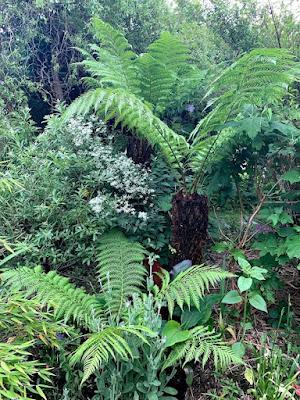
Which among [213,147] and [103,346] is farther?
[213,147]

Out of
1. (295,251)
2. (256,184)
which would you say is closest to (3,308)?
(295,251)

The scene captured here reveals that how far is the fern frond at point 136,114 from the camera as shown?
6.38 feet

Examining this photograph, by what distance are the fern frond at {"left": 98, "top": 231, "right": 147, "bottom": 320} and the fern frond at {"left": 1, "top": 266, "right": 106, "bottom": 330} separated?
0.09m

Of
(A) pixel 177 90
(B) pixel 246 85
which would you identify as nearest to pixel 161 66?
(A) pixel 177 90

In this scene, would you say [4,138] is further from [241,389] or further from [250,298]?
[241,389]

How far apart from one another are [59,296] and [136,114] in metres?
1.06

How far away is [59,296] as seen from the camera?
1.66m

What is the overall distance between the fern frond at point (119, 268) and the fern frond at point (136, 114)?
0.62 meters

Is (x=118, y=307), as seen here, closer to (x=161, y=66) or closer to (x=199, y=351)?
(x=199, y=351)

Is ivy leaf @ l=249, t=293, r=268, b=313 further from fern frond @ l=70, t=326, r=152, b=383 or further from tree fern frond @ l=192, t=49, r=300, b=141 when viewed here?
tree fern frond @ l=192, t=49, r=300, b=141

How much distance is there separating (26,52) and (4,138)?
1.06 metres

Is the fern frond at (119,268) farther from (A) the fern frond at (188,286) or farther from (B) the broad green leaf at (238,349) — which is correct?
(B) the broad green leaf at (238,349)

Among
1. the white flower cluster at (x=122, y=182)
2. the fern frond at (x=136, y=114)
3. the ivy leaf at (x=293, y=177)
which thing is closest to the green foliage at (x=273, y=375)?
the ivy leaf at (x=293, y=177)

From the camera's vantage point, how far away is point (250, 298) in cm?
173
